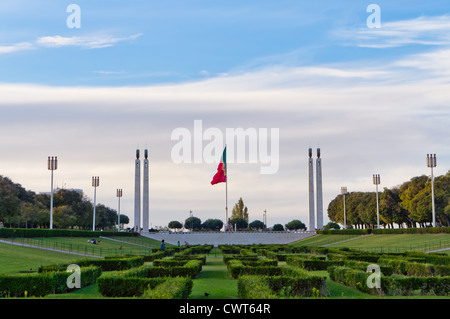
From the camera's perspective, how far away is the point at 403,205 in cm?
9112

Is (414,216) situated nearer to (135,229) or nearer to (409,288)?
(135,229)

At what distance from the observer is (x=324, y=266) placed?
30.6 m

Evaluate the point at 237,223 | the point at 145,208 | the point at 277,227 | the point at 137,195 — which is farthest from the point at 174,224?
the point at 137,195

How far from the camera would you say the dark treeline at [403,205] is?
8106 centimetres

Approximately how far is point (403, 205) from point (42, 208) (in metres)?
67.7

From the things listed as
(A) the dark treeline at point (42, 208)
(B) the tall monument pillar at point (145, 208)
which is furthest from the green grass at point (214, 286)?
(B) the tall monument pillar at point (145, 208)

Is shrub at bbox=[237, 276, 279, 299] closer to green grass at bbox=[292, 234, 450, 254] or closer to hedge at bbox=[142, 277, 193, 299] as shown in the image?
hedge at bbox=[142, 277, 193, 299]

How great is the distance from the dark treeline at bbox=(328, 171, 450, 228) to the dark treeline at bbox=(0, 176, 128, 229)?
184 ft

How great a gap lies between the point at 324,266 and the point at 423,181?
63.9m

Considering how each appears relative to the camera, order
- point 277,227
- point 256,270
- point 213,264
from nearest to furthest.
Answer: point 256,270, point 213,264, point 277,227

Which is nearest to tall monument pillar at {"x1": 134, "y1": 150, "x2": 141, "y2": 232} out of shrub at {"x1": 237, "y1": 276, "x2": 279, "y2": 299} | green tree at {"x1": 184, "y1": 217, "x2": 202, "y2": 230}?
green tree at {"x1": 184, "y1": 217, "x2": 202, "y2": 230}

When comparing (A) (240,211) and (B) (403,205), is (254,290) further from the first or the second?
(A) (240,211)
